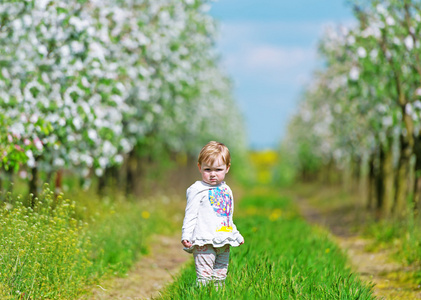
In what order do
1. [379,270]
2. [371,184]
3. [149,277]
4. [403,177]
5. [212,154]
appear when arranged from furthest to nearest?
[371,184]
[403,177]
[379,270]
[149,277]
[212,154]

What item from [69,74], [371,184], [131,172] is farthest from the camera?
[131,172]

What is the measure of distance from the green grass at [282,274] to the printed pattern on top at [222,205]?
650 mm

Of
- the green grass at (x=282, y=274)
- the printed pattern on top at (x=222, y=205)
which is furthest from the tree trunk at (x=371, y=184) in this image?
the printed pattern on top at (x=222, y=205)

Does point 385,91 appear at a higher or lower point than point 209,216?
higher

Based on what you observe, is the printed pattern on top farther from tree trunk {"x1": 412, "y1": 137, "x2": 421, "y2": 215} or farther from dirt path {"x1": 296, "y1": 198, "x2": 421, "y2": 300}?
tree trunk {"x1": 412, "y1": 137, "x2": 421, "y2": 215}

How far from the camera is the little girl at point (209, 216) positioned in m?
5.55

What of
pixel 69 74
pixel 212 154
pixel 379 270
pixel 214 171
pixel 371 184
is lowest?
pixel 379 270

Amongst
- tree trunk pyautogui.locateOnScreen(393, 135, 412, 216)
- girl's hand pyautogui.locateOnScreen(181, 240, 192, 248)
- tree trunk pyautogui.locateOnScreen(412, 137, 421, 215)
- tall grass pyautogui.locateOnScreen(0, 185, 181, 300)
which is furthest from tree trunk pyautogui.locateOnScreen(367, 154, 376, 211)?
girl's hand pyautogui.locateOnScreen(181, 240, 192, 248)

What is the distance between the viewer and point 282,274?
245 inches

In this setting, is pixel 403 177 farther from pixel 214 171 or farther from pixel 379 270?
pixel 214 171

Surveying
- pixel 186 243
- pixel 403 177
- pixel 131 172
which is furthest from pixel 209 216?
pixel 131 172

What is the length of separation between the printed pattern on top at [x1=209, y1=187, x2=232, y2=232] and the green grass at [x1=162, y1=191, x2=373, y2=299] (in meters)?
0.65

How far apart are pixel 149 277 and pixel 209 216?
13.1 feet

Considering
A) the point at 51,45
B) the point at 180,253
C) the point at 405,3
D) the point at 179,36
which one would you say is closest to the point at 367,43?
the point at 405,3
